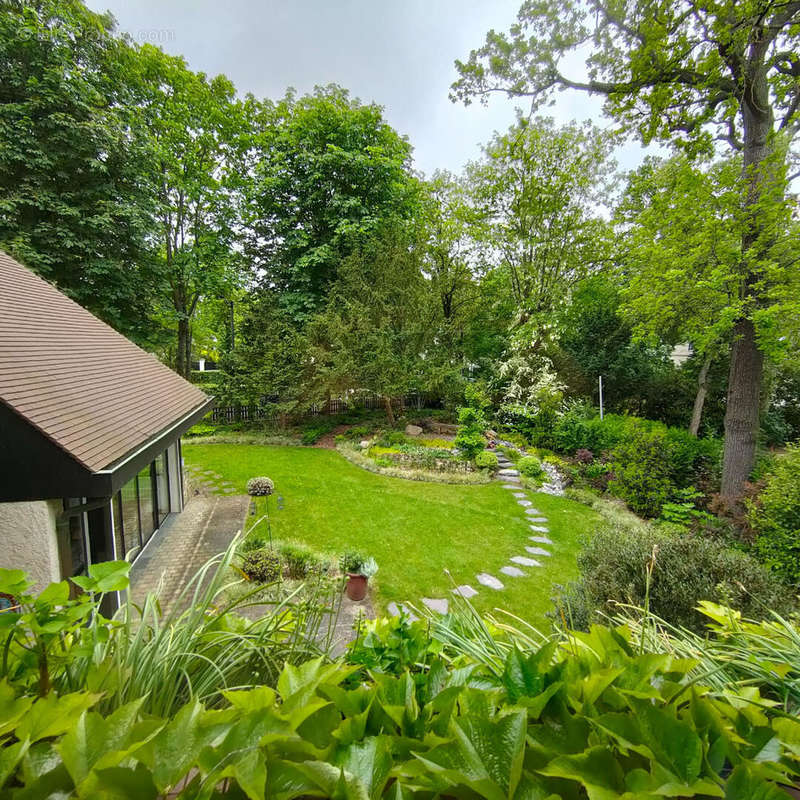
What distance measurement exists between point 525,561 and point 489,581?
94 cm

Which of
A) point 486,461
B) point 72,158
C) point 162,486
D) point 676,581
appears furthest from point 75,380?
point 72,158

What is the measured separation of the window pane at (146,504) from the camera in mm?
6082

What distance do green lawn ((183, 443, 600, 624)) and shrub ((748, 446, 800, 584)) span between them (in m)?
2.32

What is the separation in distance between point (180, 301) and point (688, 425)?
21.9 meters

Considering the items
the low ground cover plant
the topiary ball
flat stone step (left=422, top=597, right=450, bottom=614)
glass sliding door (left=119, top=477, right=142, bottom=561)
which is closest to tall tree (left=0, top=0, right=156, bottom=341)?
the topiary ball

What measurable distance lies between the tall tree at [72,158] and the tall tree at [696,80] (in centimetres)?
1137

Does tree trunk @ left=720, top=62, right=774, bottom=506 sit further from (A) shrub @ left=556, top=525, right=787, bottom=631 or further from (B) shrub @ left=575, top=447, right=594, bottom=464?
(A) shrub @ left=556, top=525, right=787, bottom=631

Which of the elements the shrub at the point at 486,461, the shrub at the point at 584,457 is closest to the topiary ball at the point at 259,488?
the shrub at the point at 486,461

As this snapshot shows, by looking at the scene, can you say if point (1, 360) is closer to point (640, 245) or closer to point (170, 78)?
point (640, 245)

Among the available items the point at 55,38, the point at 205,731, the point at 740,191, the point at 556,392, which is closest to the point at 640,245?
the point at 740,191

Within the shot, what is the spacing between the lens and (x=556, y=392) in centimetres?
1335

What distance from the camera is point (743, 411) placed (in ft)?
23.8

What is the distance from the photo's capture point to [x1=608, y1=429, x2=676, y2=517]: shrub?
25.3ft

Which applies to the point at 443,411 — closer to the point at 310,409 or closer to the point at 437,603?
the point at 310,409
